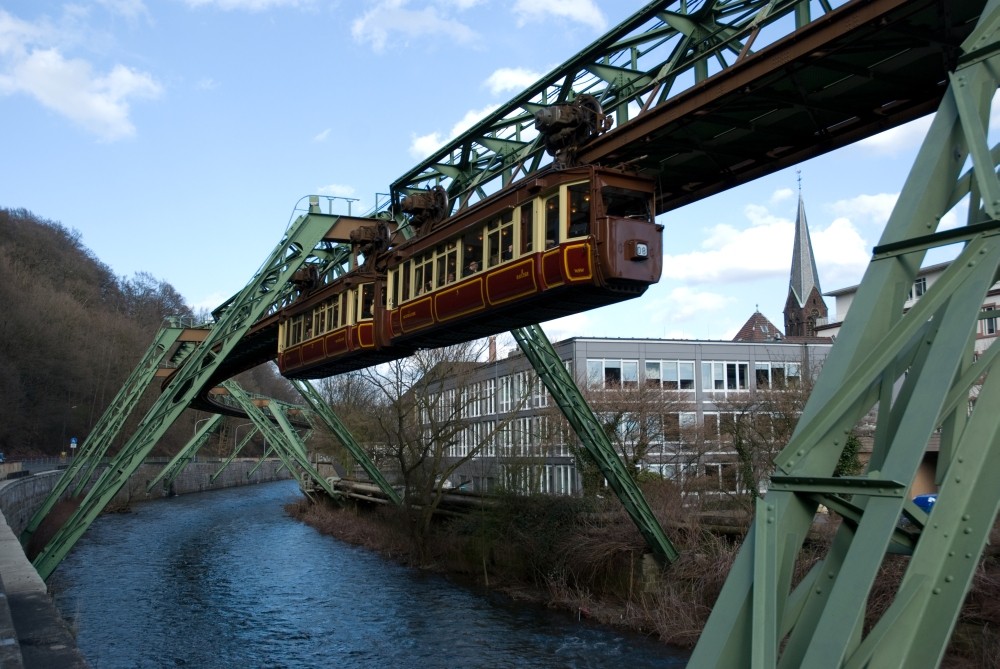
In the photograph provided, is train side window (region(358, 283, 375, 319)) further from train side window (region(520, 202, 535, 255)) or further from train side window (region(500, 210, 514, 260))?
train side window (region(520, 202, 535, 255))

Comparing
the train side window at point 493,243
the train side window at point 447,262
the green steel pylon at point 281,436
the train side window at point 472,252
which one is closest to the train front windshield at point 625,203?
the train side window at point 493,243

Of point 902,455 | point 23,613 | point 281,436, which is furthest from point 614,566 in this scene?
point 281,436

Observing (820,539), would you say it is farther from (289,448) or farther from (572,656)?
(289,448)

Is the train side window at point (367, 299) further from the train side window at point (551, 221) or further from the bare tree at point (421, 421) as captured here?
the bare tree at point (421, 421)

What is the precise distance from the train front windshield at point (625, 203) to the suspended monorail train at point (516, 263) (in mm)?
14

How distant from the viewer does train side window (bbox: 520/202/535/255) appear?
38.4ft

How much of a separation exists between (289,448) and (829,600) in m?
41.7

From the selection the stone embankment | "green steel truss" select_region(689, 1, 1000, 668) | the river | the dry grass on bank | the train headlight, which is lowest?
the river

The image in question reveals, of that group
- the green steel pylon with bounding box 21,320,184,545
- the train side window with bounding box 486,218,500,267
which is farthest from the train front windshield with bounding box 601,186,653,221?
the green steel pylon with bounding box 21,320,184,545

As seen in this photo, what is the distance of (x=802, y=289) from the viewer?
313 feet

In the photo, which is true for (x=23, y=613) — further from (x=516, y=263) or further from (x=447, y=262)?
(x=447, y=262)

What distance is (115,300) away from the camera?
91.8 meters

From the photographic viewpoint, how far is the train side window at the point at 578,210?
1120 centimetres

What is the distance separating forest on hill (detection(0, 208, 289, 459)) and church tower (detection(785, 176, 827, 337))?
6201cm
